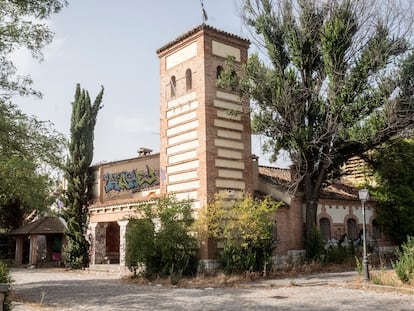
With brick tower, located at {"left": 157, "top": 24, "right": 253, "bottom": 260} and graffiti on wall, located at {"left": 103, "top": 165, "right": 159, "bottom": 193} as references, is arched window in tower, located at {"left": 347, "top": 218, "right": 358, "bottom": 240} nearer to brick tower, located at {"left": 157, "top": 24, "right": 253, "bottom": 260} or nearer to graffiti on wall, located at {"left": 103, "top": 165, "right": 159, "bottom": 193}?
brick tower, located at {"left": 157, "top": 24, "right": 253, "bottom": 260}

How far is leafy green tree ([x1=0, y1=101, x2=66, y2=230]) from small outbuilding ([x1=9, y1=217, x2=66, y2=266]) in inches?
564

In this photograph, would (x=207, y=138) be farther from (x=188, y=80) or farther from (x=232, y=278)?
(x=232, y=278)

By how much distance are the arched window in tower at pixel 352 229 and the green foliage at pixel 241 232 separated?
350 inches

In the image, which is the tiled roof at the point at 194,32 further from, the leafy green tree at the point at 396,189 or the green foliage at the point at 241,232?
the leafy green tree at the point at 396,189

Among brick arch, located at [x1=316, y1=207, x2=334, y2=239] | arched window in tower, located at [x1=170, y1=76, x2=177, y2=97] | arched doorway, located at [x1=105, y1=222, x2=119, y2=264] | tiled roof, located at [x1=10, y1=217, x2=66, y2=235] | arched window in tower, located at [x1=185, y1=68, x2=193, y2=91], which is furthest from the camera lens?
tiled roof, located at [x1=10, y1=217, x2=66, y2=235]

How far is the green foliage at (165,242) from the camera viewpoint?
62.7 ft

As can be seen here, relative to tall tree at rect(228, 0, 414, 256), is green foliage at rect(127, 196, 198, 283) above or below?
below

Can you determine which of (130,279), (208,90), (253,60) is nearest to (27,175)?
(130,279)

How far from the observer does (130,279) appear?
2008cm

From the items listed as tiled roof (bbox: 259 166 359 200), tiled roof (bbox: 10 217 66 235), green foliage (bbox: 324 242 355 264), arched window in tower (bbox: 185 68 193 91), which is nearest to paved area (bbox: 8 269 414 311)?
green foliage (bbox: 324 242 355 264)

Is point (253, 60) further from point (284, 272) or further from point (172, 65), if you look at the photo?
point (284, 272)

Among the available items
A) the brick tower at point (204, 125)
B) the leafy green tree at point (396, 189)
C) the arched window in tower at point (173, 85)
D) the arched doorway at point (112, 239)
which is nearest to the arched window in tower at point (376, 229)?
the leafy green tree at point (396, 189)

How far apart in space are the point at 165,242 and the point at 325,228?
34.3ft

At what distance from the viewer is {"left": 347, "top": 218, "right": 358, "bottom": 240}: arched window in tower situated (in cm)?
2666
